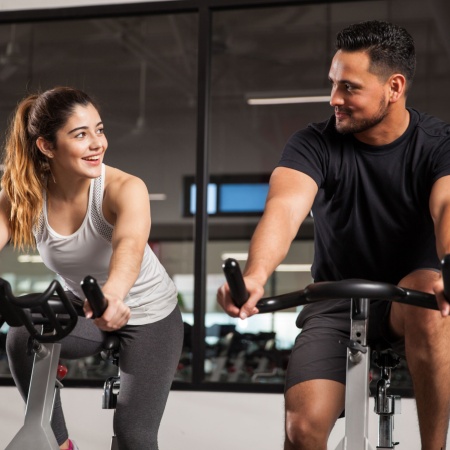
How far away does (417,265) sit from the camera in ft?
7.26

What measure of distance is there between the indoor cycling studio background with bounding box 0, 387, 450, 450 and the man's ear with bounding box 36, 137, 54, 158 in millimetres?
1720

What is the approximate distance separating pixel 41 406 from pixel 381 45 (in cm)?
133

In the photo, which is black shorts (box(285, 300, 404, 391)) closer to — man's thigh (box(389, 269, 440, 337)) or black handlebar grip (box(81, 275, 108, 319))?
man's thigh (box(389, 269, 440, 337))

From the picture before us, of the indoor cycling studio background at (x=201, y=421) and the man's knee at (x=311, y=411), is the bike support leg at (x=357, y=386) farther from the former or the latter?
the indoor cycling studio background at (x=201, y=421)

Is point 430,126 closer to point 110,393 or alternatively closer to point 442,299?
point 442,299

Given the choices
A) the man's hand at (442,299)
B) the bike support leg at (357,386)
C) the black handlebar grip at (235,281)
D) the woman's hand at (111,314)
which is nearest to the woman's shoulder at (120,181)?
the woman's hand at (111,314)

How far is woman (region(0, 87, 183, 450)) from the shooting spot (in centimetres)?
235

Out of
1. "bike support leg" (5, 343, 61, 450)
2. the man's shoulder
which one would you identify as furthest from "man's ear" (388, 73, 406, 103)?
"bike support leg" (5, 343, 61, 450)

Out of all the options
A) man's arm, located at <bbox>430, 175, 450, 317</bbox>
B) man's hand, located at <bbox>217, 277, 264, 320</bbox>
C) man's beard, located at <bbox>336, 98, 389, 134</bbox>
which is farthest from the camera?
man's beard, located at <bbox>336, 98, 389, 134</bbox>

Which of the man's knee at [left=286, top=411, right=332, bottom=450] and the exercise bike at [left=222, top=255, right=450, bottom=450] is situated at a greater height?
the exercise bike at [left=222, top=255, right=450, bottom=450]

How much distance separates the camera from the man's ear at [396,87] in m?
2.24

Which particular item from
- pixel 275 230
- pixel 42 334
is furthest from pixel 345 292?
pixel 42 334

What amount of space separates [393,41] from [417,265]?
0.64m

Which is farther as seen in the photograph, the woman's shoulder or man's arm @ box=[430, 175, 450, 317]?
the woman's shoulder
